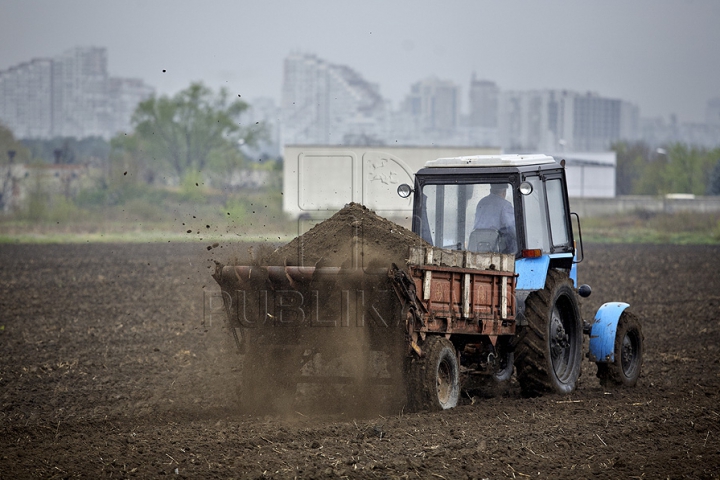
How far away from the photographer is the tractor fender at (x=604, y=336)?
11.2 m


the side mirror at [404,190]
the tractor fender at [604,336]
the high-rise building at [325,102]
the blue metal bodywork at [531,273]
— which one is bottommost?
the tractor fender at [604,336]

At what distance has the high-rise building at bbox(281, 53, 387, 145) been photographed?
458 feet

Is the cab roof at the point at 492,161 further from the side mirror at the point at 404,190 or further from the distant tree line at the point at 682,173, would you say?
the distant tree line at the point at 682,173

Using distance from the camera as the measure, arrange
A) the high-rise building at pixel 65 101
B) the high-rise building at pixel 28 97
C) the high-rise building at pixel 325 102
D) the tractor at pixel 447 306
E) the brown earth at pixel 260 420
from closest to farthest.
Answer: the brown earth at pixel 260 420, the tractor at pixel 447 306, the high-rise building at pixel 325 102, the high-rise building at pixel 65 101, the high-rise building at pixel 28 97

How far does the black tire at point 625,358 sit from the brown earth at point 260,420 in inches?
10.8

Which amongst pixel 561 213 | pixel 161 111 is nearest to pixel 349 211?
pixel 561 213

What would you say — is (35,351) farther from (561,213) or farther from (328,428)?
(561,213)

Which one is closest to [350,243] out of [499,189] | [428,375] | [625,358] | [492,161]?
[428,375]

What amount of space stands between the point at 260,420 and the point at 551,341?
3670 millimetres

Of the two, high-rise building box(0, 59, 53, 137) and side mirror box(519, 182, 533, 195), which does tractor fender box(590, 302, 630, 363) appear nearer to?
side mirror box(519, 182, 533, 195)

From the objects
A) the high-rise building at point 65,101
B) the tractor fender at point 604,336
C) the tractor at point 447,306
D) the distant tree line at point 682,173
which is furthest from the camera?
the high-rise building at point 65,101

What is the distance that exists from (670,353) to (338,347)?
7463 mm

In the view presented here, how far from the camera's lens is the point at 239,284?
29.1 feet

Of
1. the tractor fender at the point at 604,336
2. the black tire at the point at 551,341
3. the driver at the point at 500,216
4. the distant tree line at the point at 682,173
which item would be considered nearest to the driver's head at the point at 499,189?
the driver at the point at 500,216
